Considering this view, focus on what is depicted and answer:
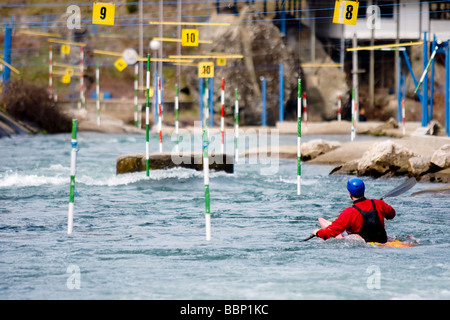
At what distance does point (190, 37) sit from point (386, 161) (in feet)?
19.8

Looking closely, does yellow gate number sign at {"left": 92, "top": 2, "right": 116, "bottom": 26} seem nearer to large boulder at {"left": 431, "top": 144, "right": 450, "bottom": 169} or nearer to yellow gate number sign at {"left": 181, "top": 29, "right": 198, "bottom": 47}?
yellow gate number sign at {"left": 181, "top": 29, "right": 198, "bottom": 47}

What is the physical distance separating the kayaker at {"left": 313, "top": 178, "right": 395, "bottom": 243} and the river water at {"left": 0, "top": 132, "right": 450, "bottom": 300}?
0.59 feet

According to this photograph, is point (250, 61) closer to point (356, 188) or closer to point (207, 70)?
point (207, 70)

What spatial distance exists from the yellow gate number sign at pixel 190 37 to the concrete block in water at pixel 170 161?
4.35 meters

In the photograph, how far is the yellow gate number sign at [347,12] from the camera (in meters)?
15.5

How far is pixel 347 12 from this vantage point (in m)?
15.7

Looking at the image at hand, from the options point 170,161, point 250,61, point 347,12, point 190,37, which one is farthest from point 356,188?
point 250,61

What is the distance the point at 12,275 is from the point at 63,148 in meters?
16.8

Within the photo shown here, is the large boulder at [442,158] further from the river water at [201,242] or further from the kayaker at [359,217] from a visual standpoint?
the kayaker at [359,217]

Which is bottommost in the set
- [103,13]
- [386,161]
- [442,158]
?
[386,161]

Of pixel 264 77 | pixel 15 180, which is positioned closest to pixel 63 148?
pixel 15 180

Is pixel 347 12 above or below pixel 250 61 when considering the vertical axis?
below

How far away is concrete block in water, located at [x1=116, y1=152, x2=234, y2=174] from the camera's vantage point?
15305mm
